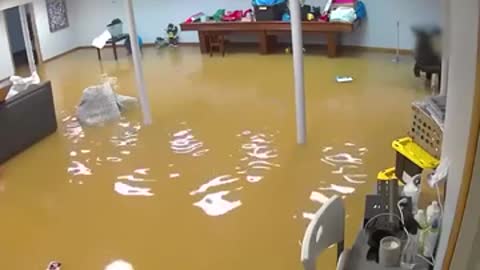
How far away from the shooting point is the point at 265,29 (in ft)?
32.3

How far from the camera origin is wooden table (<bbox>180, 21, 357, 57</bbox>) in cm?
927

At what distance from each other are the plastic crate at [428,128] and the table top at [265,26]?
534cm

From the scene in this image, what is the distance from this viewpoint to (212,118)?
23.5 feet

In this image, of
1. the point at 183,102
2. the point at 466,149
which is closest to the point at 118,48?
the point at 183,102

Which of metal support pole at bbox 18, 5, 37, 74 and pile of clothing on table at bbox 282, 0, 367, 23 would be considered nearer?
pile of clothing on table at bbox 282, 0, 367, 23

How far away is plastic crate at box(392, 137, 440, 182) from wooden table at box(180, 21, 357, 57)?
5222mm

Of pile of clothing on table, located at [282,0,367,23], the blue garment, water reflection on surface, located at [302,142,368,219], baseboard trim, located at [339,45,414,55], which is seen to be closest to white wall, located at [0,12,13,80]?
pile of clothing on table, located at [282,0,367,23]

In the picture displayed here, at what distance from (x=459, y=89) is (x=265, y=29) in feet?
26.4

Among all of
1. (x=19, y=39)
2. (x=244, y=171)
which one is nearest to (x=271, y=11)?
(x=244, y=171)

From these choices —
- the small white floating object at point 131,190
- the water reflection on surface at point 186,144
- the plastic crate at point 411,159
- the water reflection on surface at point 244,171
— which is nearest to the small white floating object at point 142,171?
the small white floating object at point 131,190

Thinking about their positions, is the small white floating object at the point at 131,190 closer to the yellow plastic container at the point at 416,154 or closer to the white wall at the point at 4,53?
the yellow plastic container at the point at 416,154

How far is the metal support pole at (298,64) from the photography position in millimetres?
5613

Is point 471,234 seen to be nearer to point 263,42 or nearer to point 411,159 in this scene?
point 411,159

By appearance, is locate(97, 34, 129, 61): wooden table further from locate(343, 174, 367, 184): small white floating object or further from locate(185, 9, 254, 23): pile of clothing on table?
locate(343, 174, 367, 184): small white floating object
